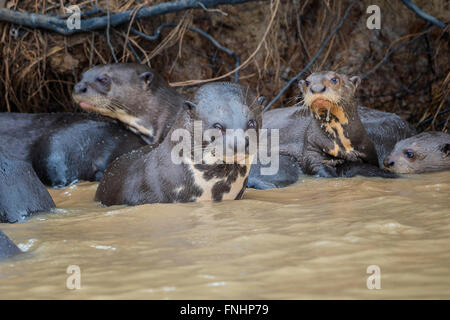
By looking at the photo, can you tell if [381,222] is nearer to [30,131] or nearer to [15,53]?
[30,131]

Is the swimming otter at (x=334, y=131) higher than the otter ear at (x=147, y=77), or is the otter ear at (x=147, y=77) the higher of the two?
the otter ear at (x=147, y=77)

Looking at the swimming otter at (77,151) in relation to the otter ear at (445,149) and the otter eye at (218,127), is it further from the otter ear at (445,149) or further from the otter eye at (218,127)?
the otter ear at (445,149)

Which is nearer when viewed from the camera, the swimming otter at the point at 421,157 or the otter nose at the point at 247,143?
the otter nose at the point at 247,143

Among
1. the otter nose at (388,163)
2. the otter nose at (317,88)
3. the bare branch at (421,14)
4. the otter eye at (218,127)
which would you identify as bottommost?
the otter nose at (388,163)

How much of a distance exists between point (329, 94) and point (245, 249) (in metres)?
2.23

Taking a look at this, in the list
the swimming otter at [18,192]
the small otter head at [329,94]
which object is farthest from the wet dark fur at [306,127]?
the swimming otter at [18,192]

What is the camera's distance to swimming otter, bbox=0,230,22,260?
7.82 feet

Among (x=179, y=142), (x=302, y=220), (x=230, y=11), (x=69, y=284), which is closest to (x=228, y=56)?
(x=230, y=11)

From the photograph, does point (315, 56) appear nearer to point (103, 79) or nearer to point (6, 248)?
point (103, 79)

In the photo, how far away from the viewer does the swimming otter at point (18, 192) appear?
3320 mm

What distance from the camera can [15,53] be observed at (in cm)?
588

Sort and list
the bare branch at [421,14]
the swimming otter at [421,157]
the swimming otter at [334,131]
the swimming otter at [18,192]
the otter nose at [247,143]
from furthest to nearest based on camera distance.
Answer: the bare branch at [421,14] < the swimming otter at [421,157] < the swimming otter at [334,131] < the swimming otter at [18,192] < the otter nose at [247,143]

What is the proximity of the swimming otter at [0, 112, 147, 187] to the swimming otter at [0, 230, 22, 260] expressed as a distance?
247cm

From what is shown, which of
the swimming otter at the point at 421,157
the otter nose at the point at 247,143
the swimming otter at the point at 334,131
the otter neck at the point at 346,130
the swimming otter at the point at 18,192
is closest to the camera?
the otter nose at the point at 247,143
